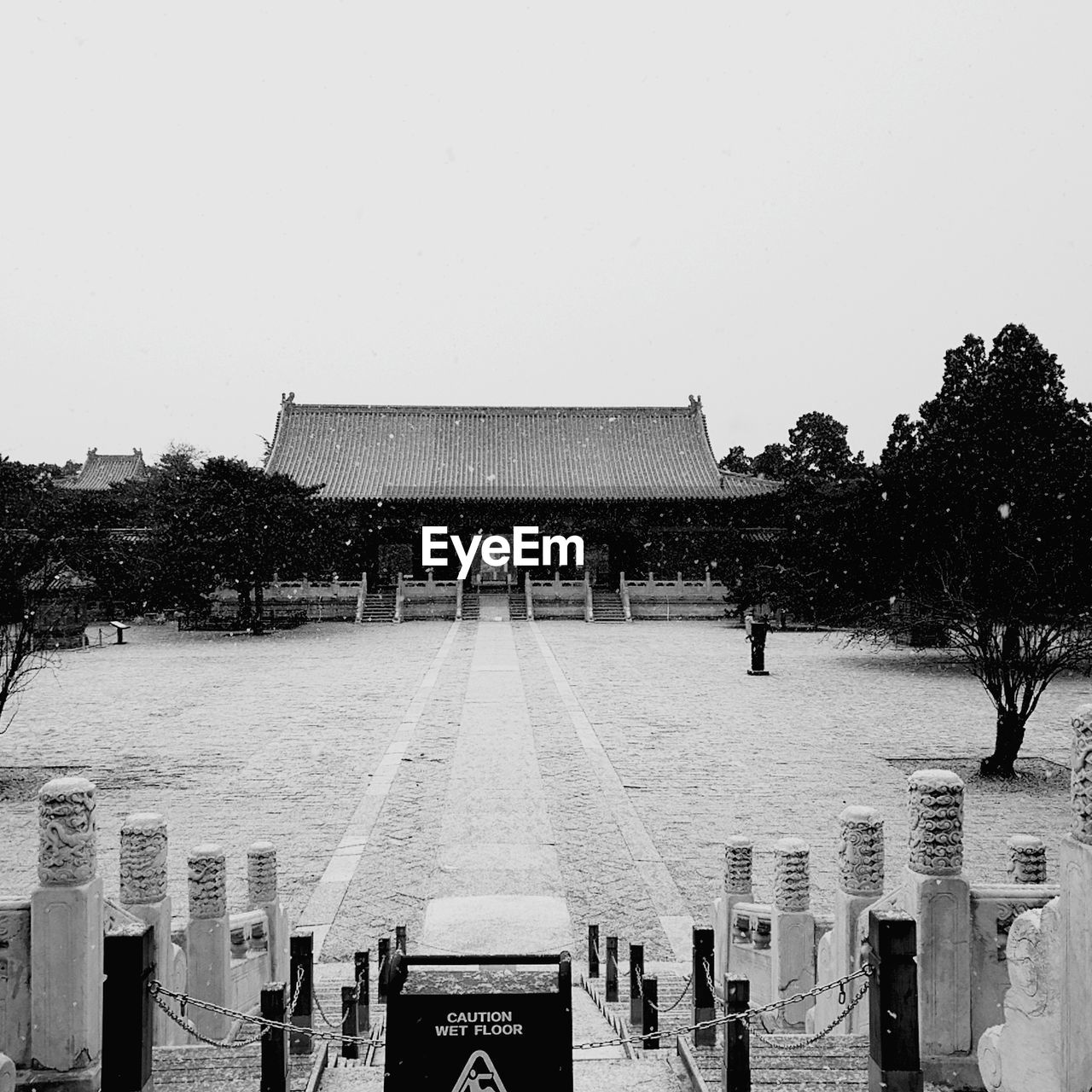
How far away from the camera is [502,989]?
3.06 metres

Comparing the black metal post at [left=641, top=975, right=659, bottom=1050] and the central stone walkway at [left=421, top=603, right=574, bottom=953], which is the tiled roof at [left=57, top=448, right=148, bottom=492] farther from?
the black metal post at [left=641, top=975, right=659, bottom=1050]

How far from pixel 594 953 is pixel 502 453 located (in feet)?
108

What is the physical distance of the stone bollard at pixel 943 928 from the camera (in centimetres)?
389

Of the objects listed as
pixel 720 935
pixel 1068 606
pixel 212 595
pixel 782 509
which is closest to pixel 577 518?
pixel 782 509

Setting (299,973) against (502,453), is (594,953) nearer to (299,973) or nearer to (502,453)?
(299,973)

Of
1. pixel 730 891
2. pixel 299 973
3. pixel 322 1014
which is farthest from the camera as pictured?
pixel 730 891

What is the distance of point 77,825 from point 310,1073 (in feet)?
4.26

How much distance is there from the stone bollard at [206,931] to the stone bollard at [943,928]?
130 inches

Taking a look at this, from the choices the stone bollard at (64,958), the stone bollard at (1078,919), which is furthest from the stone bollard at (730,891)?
the stone bollard at (64,958)

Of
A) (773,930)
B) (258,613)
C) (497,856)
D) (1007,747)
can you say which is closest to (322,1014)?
(773,930)

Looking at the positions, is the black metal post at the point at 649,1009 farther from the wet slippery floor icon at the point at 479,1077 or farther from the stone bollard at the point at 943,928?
the wet slippery floor icon at the point at 479,1077

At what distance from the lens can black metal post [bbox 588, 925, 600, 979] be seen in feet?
19.4

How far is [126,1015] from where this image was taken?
3516 millimetres

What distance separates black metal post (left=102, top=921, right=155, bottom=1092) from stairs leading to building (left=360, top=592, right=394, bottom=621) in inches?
1160
